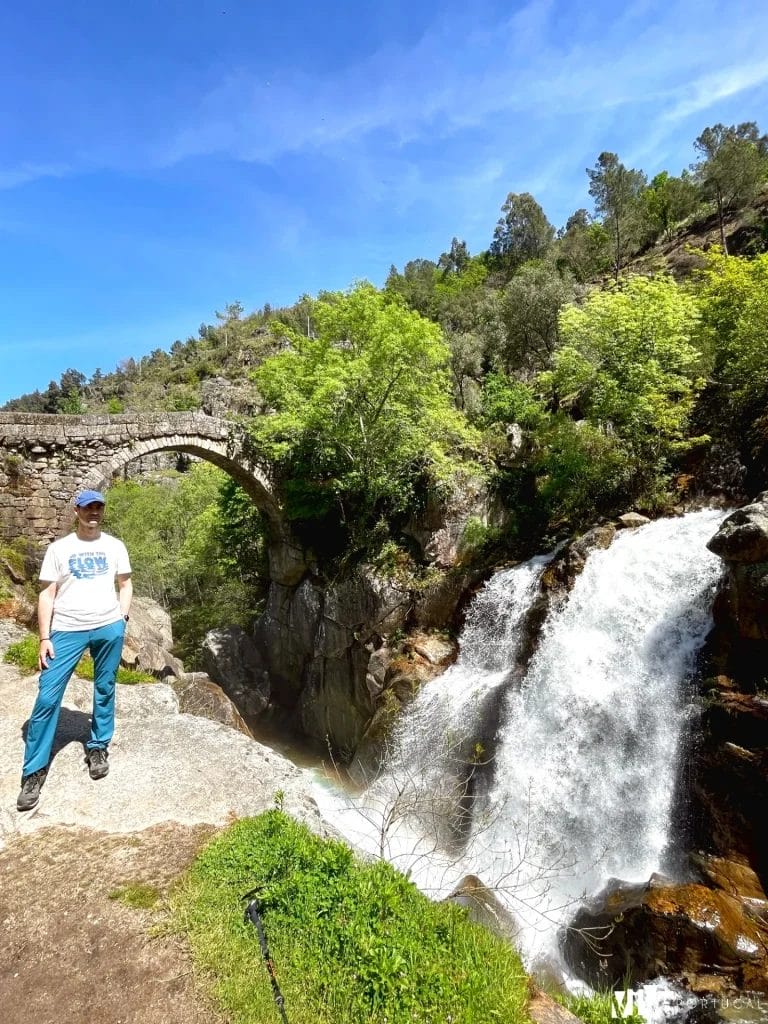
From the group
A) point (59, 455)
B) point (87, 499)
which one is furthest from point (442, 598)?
point (87, 499)

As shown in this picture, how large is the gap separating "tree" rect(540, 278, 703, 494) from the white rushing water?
2.11 m

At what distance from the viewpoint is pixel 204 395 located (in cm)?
5434

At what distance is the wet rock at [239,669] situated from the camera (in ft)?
55.3

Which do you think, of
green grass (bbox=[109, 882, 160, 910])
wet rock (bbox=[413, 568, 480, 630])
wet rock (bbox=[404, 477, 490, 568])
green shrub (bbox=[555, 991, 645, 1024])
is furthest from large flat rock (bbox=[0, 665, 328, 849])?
wet rock (bbox=[404, 477, 490, 568])

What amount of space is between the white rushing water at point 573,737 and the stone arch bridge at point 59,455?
7920 millimetres

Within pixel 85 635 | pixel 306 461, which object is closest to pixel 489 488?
pixel 306 461

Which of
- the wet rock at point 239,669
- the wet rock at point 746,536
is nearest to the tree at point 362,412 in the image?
the wet rock at point 239,669

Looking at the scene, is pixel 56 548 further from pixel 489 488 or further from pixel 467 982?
pixel 489 488

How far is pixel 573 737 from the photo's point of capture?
329 inches

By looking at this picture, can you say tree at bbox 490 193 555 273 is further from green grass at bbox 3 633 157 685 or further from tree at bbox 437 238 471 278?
green grass at bbox 3 633 157 685

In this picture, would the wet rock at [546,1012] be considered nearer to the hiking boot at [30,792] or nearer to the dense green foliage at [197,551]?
the hiking boot at [30,792]

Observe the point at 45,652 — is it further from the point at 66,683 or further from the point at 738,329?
the point at 738,329

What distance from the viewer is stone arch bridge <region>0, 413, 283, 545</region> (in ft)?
34.3

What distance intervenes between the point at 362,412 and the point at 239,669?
9.30 meters
